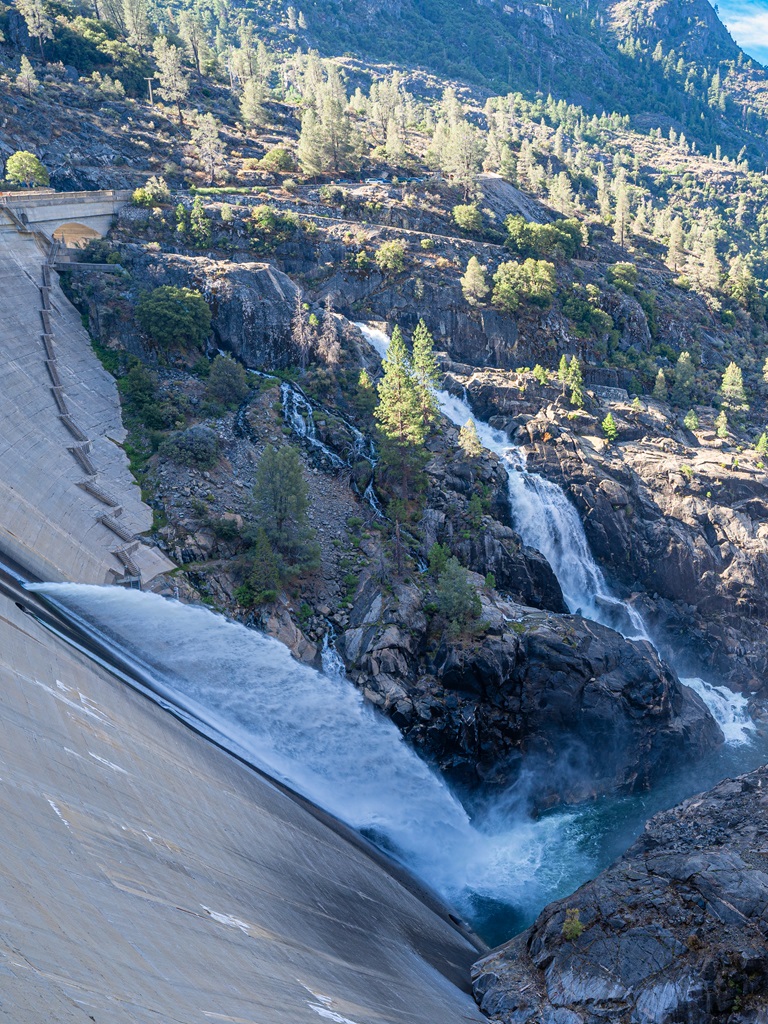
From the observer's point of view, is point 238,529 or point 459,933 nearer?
point 459,933

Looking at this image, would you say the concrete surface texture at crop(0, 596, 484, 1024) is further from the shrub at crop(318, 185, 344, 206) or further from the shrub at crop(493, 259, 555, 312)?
the shrub at crop(318, 185, 344, 206)

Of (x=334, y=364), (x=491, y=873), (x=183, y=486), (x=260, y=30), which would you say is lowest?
(x=491, y=873)

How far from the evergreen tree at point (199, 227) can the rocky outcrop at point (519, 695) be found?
41385 millimetres

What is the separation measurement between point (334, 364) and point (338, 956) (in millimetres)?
45314

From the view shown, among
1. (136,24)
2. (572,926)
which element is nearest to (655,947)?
(572,926)

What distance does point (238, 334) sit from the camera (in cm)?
5678

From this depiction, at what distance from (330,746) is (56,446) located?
2307 cm

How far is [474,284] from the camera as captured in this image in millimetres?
66125

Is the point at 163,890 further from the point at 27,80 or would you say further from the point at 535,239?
the point at 27,80

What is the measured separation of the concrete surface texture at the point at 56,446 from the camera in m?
32.2

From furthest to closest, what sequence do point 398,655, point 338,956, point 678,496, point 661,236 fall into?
point 661,236 → point 678,496 → point 398,655 → point 338,956

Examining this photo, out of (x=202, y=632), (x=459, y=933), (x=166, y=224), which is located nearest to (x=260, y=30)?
(x=166, y=224)

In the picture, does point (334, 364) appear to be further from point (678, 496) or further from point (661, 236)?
point (661, 236)

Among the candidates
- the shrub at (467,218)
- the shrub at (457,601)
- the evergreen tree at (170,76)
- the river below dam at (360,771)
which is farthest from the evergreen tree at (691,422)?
the evergreen tree at (170,76)
